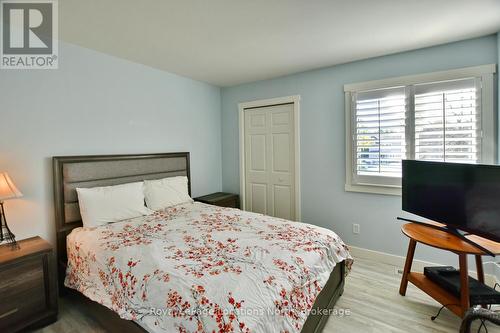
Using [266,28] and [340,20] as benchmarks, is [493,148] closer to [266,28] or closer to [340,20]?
[340,20]

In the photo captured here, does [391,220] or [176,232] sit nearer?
[176,232]

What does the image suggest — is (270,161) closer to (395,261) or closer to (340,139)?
(340,139)

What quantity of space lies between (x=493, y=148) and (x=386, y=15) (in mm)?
1643

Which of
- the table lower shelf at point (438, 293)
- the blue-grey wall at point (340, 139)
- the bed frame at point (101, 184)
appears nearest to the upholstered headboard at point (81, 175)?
the bed frame at point (101, 184)

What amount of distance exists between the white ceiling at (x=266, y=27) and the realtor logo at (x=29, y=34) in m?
0.11

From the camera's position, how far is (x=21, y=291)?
1.85 meters

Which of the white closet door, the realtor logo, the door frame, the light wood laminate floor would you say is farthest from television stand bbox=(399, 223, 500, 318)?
the realtor logo

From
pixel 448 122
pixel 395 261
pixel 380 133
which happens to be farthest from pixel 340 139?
pixel 395 261

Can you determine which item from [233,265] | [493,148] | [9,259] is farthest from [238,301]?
[493,148]

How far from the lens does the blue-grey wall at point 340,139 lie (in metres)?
2.65

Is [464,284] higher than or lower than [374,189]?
lower

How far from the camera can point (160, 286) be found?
1426mm

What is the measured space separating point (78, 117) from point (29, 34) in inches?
31.0

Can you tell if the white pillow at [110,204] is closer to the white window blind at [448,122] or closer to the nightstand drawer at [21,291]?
the nightstand drawer at [21,291]
